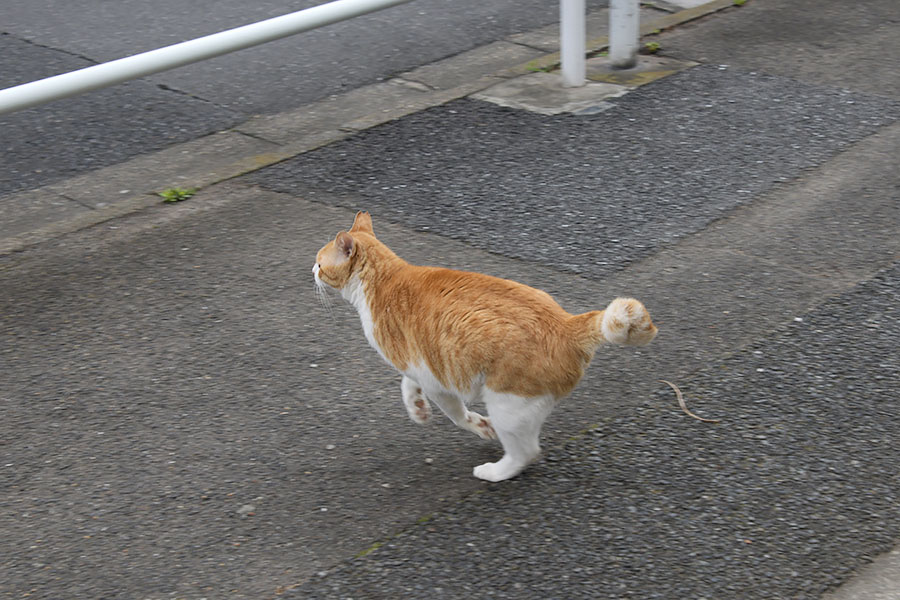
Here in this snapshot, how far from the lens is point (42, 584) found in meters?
3.14

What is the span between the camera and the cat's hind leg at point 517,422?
10.6 feet

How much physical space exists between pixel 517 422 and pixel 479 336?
1.00 feet

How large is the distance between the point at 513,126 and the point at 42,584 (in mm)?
4303

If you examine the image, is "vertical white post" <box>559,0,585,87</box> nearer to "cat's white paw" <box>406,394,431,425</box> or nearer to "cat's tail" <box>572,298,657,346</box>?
"cat's white paw" <box>406,394,431,425</box>

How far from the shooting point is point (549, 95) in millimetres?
7000

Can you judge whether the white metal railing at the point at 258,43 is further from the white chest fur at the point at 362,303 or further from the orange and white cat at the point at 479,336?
the white chest fur at the point at 362,303

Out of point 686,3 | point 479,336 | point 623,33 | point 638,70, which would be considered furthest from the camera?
point 686,3

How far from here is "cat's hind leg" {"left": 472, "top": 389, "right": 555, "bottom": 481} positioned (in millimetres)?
3234

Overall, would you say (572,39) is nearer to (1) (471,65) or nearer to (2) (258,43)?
(1) (471,65)

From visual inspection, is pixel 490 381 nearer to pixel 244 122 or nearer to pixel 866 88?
pixel 244 122

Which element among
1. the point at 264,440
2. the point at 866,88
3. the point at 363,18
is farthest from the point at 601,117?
the point at 264,440

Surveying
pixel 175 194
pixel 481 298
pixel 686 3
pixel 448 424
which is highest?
pixel 481 298

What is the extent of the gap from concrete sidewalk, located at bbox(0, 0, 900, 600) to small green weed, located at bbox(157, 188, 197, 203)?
145 mm

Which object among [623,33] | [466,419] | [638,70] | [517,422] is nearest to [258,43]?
[623,33]
